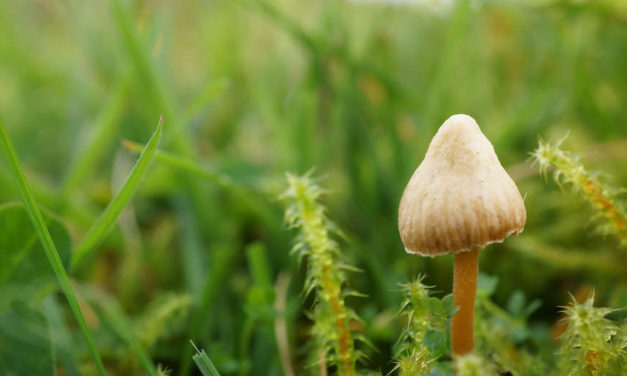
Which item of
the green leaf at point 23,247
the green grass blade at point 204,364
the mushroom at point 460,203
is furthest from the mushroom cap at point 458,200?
the green leaf at point 23,247

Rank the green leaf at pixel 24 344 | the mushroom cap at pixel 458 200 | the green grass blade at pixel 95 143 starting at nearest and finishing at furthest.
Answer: the mushroom cap at pixel 458 200, the green leaf at pixel 24 344, the green grass blade at pixel 95 143

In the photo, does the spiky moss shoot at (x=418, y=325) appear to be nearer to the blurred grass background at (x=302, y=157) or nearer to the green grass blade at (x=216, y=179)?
the blurred grass background at (x=302, y=157)

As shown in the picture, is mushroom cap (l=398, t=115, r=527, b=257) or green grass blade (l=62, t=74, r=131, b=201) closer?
mushroom cap (l=398, t=115, r=527, b=257)

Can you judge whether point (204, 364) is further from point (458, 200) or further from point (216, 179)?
point (216, 179)

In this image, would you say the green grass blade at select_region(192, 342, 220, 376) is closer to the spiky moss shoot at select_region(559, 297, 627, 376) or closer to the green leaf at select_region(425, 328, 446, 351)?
the green leaf at select_region(425, 328, 446, 351)

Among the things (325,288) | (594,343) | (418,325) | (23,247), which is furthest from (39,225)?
(594,343)

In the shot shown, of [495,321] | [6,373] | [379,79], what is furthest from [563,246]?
[6,373]

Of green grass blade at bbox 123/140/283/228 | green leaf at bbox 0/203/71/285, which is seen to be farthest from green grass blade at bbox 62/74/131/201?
green leaf at bbox 0/203/71/285
